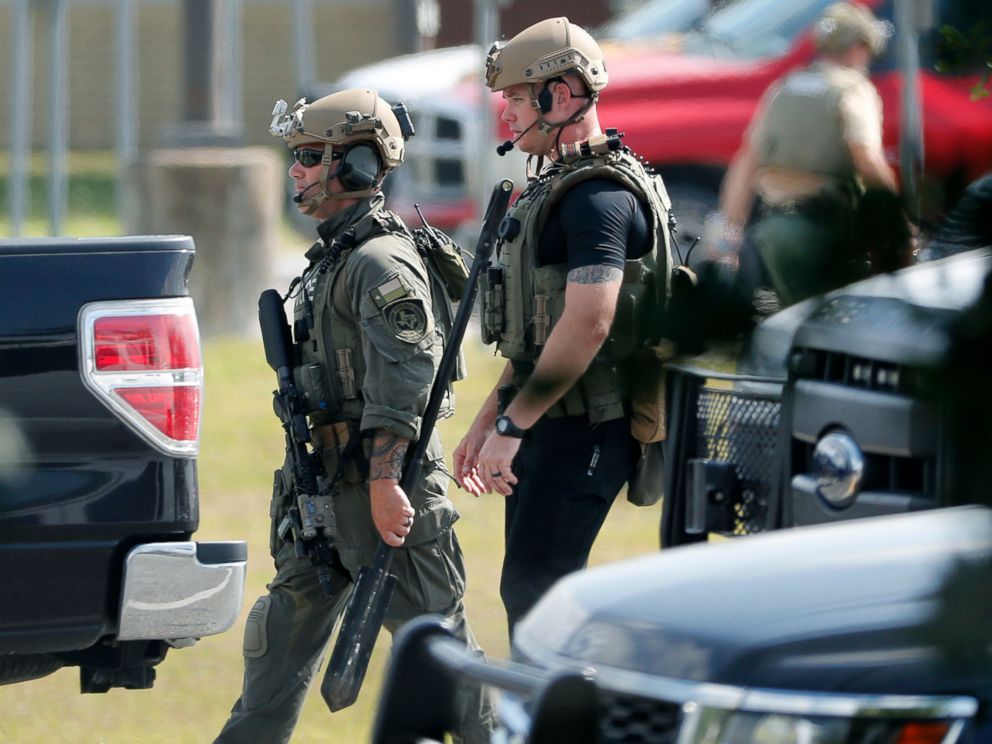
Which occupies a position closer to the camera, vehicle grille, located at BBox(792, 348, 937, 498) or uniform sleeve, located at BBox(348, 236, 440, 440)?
vehicle grille, located at BBox(792, 348, 937, 498)

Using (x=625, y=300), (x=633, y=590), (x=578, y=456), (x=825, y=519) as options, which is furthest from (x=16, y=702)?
(x=625, y=300)

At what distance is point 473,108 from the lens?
13.5 m

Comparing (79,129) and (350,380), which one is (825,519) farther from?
(79,129)

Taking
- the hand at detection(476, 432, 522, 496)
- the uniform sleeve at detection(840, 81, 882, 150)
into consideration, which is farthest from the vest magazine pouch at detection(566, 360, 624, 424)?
the hand at detection(476, 432, 522, 496)

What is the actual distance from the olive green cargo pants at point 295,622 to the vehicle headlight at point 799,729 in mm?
1993

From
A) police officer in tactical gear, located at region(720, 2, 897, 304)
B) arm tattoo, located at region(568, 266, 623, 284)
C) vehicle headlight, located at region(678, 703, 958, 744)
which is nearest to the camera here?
police officer in tactical gear, located at region(720, 2, 897, 304)

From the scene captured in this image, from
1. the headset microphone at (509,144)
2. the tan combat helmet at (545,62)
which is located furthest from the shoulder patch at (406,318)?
the tan combat helmet at (545,62)

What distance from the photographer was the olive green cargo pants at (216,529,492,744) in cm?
430

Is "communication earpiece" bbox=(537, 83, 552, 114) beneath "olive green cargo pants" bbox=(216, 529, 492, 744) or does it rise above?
above

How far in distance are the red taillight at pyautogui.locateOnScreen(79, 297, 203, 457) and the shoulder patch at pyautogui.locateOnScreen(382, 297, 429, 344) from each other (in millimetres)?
473

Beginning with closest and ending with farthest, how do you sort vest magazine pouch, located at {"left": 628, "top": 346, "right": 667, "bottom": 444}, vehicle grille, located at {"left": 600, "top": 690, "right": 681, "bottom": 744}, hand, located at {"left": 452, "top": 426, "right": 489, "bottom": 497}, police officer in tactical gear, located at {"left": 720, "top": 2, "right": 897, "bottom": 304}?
police officer in tactical gear, located at {"left": 720, "top": 2, "right": 897, "bottom": 304} → vest magazine pouch, located at {"left": 628, "top": 346, "right": 667, "bottom": 444} → vehicle grille, located at {"left": 600, "top": 690, "right": 681, "bottom": 744} → hand, located at {"left": 452, "top": 426, "right": 489, "bottom": 497}

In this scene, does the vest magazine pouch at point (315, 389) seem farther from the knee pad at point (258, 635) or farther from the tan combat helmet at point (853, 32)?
the tan combat helmet at point (853, 32)

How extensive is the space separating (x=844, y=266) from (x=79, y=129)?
3473 cm

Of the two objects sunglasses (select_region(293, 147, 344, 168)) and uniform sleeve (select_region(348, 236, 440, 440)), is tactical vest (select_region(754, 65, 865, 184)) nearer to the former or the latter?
uniform sleeve (select_region(348, 236, 440, 440))
